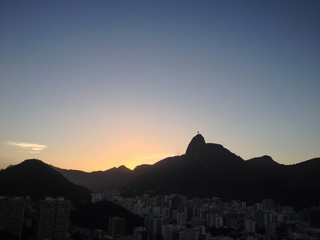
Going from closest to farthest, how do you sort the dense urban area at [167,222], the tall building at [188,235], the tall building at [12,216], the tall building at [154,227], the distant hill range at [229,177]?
the tall building at [12,216]
the dense urban area at [167,222]
the tall building at [188,235]
the tall building at [154,227]
the distant hill range at [229,177]

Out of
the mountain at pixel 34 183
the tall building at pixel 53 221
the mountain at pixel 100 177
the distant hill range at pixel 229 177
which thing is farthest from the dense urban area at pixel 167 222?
the mountain at pixel 100 177

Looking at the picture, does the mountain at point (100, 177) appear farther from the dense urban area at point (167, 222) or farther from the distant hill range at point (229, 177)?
the dense urban area at point (167, 222)

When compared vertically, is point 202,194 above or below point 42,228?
above

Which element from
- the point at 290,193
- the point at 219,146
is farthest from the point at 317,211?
the point at 219,146

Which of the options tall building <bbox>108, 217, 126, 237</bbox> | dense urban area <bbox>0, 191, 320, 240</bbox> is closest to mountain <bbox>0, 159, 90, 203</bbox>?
dense urban area <bbox>0, 191, 320, 240</bbox>

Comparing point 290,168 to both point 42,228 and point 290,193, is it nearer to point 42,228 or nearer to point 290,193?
point 290,193

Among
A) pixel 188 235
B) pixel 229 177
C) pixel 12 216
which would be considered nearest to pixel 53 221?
pixel 12 216
